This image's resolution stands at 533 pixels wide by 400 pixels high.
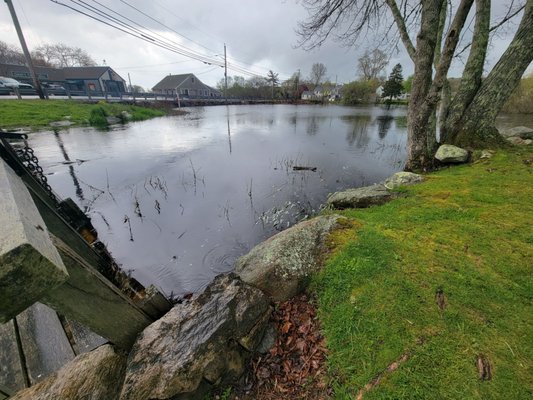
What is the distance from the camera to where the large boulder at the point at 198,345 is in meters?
1.66

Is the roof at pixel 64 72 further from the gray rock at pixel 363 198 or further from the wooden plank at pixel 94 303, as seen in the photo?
the wooden plank at pixel 94 303

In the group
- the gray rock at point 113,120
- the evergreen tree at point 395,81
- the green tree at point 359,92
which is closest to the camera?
the gray rock at point 113,120

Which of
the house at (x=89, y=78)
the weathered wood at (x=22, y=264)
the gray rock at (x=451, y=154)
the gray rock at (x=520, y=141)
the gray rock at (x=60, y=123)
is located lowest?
the gray rock at (x=60, y=123)

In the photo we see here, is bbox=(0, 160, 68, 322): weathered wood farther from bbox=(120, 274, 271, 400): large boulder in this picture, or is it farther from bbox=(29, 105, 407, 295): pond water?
bbox=(29, 105, 407, 295): pond water

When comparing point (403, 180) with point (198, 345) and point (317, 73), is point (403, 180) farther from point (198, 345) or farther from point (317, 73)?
point (317, 73)

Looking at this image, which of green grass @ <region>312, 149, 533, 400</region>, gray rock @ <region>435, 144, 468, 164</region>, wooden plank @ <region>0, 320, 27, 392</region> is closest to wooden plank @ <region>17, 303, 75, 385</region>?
wooden plank @ <region>0, 320, 27, 392</region>

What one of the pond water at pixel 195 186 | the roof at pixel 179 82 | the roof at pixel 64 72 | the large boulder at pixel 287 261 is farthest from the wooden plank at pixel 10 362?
the roof at pixel 179 82

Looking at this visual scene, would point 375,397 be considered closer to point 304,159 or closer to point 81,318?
point 81,318

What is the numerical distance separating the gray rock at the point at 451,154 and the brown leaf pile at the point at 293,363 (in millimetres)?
6123

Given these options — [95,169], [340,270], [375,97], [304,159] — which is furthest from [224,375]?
[375,97]

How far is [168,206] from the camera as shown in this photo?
6152 mm

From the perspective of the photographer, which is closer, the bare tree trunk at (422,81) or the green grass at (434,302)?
the green grass at (434,302)

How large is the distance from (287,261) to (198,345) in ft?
4.10

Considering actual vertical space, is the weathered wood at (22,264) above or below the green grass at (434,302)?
above
